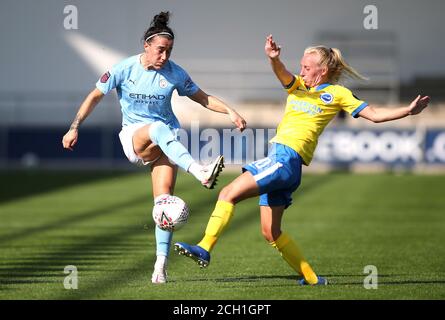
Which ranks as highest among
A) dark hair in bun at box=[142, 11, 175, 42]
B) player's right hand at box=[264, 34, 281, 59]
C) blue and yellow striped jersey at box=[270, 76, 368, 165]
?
dark hair in bun at box=[142, 11, 175, 42]

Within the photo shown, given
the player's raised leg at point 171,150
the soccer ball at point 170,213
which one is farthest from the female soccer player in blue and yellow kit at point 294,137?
the soccer ball at point 170,213

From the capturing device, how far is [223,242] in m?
12.6

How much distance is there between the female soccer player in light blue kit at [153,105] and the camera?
8266 millimetres

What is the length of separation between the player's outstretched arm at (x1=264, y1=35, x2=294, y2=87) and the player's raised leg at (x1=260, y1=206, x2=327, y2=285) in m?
0.99

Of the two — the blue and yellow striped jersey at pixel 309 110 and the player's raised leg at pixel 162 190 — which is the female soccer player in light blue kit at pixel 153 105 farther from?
the blue and yellow striped jersey at pixel 309 110

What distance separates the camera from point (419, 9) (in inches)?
1216

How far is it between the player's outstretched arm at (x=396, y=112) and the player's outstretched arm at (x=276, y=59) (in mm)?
621

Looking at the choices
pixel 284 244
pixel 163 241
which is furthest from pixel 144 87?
pixel 284 244

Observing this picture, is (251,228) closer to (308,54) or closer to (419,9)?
(308,54)

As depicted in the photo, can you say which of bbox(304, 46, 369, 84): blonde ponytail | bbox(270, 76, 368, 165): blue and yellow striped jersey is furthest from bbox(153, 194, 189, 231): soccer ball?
bbox(304, 46, 369, 84): blonde ponytail

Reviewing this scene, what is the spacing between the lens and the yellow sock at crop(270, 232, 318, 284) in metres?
8.32

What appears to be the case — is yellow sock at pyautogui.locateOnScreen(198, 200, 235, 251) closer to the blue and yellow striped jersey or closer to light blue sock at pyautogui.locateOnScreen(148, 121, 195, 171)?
light blue sock at pyautogui.locateOnScreen(148, 121, 195, 171)

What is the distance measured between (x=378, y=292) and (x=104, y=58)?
22.3m
